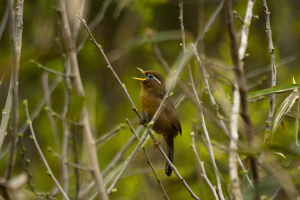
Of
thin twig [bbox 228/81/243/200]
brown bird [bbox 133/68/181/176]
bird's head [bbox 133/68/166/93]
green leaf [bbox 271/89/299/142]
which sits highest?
thin twig [bbox 228/81/243/200]

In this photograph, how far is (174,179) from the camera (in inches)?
283

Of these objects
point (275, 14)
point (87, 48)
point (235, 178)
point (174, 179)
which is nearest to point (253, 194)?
point (235, 178)

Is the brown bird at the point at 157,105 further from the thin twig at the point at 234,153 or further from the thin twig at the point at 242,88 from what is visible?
the thin twig at the point at 242,88

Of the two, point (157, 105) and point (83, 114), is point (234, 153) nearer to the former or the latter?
point (83, 114)

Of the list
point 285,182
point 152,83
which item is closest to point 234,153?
point 285,182

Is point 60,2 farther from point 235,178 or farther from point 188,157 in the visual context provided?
point 188,157

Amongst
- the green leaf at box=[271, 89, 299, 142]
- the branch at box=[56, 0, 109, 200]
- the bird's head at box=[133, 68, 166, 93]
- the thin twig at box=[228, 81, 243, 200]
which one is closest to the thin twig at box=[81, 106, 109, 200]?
the branch at box=[56, 0, 109, 200]

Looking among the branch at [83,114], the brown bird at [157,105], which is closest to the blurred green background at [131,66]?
the brown bird at [157,105]

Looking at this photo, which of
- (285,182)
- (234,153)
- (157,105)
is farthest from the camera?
(157,105)

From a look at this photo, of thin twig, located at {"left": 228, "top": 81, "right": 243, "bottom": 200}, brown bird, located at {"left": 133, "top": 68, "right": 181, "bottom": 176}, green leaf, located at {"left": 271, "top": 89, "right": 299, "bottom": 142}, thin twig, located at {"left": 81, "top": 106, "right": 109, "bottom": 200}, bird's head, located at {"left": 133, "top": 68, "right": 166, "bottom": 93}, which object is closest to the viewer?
thin twig, located at {"left": 228, "top": 81, "right": 243, "bottom": 200}

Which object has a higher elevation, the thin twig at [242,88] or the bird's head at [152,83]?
the thin twig at [242,88]

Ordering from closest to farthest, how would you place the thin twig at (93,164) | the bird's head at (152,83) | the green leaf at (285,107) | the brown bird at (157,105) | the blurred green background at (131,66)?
the thin twig at (93,164), the green leaf at (285,107), the brown bird at (157,105), the bird's head at (152,83), the blurred green background at (131,66)

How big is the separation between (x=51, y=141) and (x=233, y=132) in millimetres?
6748

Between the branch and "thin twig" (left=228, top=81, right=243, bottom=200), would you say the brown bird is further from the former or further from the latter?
"thin twig" (left=228, top=81, right=243, bottom=200)
